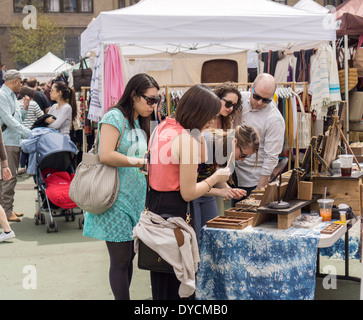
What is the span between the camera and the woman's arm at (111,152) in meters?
3.33

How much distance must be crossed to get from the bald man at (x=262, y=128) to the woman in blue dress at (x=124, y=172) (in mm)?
1351

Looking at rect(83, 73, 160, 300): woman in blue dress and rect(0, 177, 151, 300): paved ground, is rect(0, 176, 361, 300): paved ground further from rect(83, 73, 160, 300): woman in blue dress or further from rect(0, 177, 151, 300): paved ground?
rect(83, 73, 160, 300): woman in blue dress

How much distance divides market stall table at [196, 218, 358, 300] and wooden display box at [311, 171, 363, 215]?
0.41 m

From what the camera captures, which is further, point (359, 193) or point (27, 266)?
point (27, 266)

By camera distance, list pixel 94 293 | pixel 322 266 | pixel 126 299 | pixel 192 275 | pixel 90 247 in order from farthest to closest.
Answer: pixel 90 247 < pixel 322 266 < pixel 94 293 < pixel 126 299 < pixel 192 275

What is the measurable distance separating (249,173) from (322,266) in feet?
4.04

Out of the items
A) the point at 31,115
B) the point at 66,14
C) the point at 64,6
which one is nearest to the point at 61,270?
the point at 31,115

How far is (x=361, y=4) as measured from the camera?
30.1 feet

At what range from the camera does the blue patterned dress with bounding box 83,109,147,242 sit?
3.37m

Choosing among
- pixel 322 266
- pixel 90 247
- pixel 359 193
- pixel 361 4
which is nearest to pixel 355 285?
pixel 322 266

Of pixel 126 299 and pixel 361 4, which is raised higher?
pixel 361 4

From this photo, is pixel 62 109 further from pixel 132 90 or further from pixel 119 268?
pixel 119 268
